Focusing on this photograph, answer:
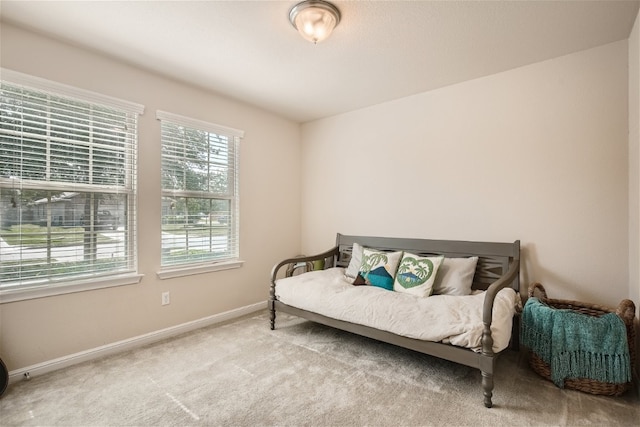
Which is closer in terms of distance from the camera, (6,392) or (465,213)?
(6,392)

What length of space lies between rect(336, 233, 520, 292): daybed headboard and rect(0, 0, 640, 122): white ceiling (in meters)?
1.55

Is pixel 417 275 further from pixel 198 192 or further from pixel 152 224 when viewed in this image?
pixel 152 224

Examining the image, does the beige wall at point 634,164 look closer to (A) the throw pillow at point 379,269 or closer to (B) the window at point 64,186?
(A) the throw pillow at point 379,269

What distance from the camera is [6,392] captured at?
202cm

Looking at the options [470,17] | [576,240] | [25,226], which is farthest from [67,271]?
[576,240]

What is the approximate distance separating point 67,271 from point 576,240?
394cm

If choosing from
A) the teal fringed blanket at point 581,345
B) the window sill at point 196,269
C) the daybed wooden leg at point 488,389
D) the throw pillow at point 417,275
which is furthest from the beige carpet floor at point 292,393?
the window sill at point 196,269

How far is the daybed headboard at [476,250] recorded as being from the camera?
2715mm

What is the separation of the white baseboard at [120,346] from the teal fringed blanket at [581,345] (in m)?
2.81

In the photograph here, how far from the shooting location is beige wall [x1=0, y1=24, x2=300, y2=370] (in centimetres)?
224

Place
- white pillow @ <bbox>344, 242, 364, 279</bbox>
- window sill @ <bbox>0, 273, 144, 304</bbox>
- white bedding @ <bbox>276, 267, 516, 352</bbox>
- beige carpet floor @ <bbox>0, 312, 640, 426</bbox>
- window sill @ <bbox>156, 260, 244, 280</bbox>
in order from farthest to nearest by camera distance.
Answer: white pillow @ <bbox>344, 242, 364, 279</bbox> → window sill @ <bbox>156, 260, 244, 280</bbox> → window sill @ <bbox>0, 273, 144, 304</bbox> → white bedding @ <bbox>276, 267, 516, 352</bbox> → beige carpet floor @ <bbox>0, 312, 640, 426</bbox>

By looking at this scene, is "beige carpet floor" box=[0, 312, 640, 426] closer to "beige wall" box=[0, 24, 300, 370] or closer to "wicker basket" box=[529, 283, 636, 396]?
"wicker basket" box=[529, 283, 636, 396]

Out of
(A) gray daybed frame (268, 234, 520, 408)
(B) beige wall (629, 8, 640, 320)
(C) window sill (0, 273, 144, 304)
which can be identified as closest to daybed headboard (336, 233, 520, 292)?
(A) gray daybed frame (268, 234, 520, 408)

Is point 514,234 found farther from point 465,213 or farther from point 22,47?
point 22,47
